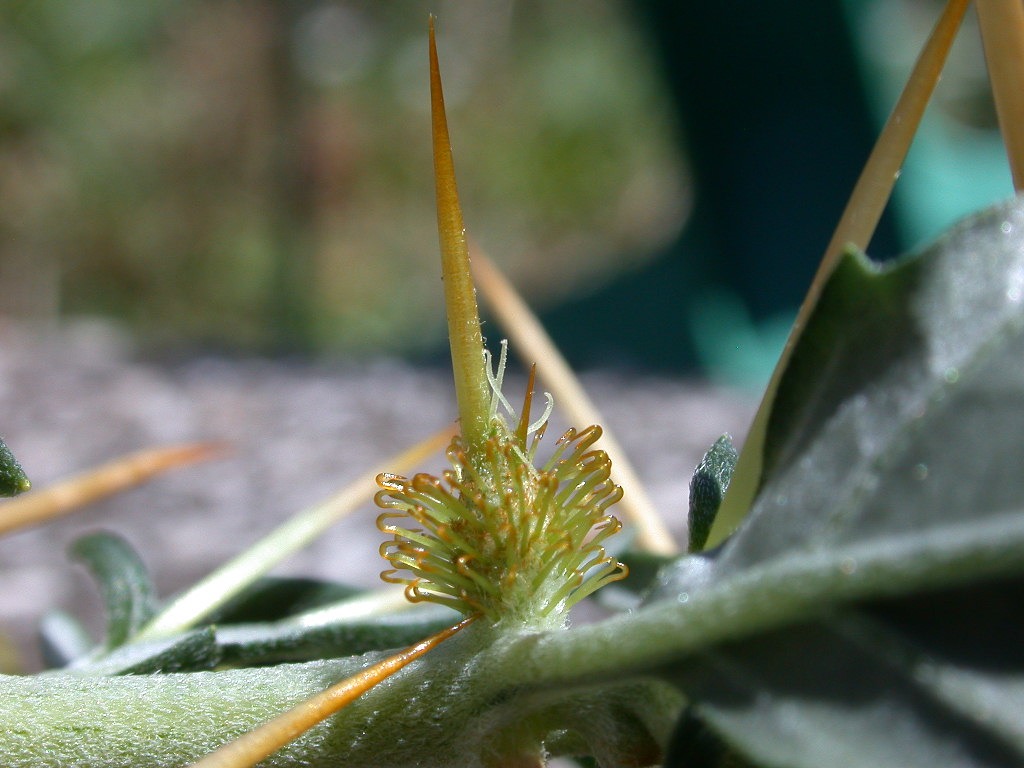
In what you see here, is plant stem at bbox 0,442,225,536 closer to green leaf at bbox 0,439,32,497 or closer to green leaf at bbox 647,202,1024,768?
green leaf at bbox 0,439,32,497

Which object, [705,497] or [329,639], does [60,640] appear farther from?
[705,497]

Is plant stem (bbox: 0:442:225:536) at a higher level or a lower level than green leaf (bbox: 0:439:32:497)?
higher

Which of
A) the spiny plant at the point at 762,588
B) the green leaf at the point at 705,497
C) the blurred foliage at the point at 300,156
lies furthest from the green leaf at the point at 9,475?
the blurred foliage at the point at 300,156

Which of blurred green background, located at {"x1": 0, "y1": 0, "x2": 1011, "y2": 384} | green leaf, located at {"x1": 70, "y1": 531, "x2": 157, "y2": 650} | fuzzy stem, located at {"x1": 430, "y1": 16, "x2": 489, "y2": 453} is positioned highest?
blurred green background, located at {"x1": 0, "y1": 0, "x2": 1011, "y2": 384}

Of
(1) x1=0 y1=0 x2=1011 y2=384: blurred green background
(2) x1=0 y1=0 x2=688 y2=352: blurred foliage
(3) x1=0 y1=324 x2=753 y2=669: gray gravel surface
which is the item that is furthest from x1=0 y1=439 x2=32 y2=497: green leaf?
(2) x1=0 y1=0 x2=688 y2=352: blurred foliage

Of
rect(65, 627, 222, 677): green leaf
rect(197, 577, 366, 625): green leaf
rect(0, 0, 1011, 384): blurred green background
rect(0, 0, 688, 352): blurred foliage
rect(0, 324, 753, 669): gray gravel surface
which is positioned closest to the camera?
rect(65, 627, 222, 677): green leaf

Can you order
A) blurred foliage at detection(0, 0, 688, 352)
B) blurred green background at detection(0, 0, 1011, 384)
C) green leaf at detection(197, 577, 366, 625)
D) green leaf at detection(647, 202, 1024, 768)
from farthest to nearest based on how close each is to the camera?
blurred foliage at detection(0, 0, 688, 352), blurred green background at detection(0, 0, 1011, 384), green leaf at detection(197, 577, 366, 625), green leaf at detection(647, 202, 1024, 768)

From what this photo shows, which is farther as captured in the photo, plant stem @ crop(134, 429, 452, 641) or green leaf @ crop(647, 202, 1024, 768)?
plant stem @ crop(134, 429, 452, 641)
